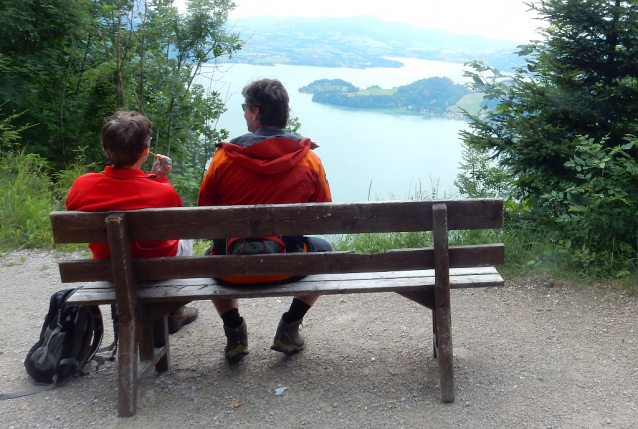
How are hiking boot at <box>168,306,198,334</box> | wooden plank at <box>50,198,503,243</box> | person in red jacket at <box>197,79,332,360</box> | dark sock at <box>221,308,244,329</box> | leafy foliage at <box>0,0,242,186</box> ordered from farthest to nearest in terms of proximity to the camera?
leafy foliage at <box>0,0,242,186</box>
hiking boot at <box>168,306,198,334</box>
dark sock at <box>221,308,244,329</box>
person in red jacket at <box>197,79,332,360</box>
wooden plank at <box>50,198,503,243</box>

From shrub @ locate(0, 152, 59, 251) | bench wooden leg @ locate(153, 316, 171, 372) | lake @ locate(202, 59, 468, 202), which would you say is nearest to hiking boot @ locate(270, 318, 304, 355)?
bench wooden leg @ locate(153, 316, 171, 372)

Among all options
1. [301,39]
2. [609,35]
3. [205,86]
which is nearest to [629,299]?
[609,35]

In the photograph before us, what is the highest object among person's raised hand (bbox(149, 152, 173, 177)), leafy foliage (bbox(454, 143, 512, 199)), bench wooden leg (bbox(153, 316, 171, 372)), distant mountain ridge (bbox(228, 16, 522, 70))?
distant mountain ridge (bbox(228, 16, 522, 70))

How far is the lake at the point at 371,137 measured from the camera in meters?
7.55

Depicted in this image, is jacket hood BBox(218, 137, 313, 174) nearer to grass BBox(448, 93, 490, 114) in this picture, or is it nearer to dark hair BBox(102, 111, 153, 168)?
dark hair BBox(102, 111, 153, 168)

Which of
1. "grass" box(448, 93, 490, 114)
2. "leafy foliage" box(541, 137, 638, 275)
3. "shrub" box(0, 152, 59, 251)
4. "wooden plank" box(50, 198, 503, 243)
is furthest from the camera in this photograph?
"grass" box(448, 93, 490, 114)

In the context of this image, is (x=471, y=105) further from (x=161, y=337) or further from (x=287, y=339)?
(x=161, y=337)

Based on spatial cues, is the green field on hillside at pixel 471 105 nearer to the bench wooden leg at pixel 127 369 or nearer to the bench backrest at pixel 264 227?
the bench backrest at pixel 264 227

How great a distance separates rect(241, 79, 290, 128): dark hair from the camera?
3.13 meters

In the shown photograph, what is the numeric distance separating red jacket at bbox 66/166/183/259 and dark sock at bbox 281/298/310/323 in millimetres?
971

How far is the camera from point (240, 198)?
3.08m

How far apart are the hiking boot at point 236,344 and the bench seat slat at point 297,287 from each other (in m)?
0.41

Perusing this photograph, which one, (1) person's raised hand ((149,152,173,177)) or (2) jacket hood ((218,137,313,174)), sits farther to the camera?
(1) person's raised hand ((149,152,173,177))

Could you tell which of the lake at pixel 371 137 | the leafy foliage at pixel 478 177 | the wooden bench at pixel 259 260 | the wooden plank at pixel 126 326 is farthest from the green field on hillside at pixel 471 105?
the wooden plank at pixel 126 326
